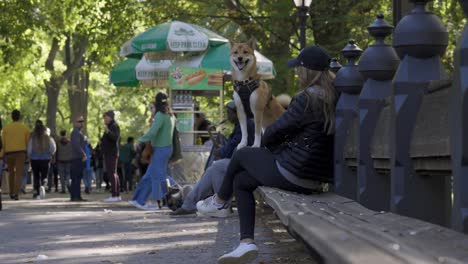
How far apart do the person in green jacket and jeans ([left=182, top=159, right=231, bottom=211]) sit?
10.5 feet

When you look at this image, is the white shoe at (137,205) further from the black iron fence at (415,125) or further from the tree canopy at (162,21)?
the black iron fence at (415,125)

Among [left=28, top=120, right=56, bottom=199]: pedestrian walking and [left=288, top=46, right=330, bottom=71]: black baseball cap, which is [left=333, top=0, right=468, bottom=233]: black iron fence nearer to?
[left=288, top=46, right=330, bottom=71]: black baseball cap

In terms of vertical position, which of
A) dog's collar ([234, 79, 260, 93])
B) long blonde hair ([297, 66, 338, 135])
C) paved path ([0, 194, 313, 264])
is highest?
dog's collar ([234, 79, 260, 93])

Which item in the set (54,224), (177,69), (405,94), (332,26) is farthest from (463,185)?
(332,26)

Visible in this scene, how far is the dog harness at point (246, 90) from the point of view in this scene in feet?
45.2

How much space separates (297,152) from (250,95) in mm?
5072

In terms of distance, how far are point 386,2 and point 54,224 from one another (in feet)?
43.4

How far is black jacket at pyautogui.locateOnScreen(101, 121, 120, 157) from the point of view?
2302 cm

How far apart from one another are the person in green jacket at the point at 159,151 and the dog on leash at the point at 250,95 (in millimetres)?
5281

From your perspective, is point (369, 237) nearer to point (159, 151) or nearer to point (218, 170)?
point (218, 170)

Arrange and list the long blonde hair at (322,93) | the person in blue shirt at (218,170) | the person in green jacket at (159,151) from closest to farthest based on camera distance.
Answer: the long blonde hair at (322,93), the person in blue shirt at (218,170), the person in green jacket at (159,151)

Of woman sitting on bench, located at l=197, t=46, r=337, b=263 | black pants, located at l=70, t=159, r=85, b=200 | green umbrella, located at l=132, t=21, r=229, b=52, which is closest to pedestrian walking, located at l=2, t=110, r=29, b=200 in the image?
black pants, located at l=70, t=159, r=85, b=200

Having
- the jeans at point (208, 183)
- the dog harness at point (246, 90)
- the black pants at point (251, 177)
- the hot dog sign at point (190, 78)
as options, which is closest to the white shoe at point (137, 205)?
the hot dog sign at point (190, 78)

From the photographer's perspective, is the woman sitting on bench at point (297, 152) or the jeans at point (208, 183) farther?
the jeans at point (208, 183)
